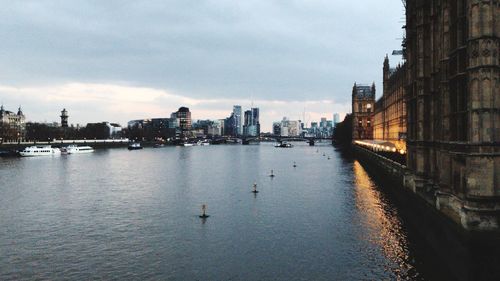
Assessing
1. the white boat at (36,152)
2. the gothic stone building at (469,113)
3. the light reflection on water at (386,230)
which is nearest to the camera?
the gothic stone building at (469,113)

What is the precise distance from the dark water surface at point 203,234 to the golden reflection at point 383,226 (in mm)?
106

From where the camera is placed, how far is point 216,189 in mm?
73688

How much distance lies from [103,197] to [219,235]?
30917mm

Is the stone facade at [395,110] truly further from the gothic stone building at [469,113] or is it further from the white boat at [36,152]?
the white boat at [36,152]

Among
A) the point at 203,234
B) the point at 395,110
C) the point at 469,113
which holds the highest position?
the point at 395,110

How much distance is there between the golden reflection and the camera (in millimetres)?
34531

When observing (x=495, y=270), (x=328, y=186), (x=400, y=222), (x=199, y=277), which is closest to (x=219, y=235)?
(x=199, y=277)

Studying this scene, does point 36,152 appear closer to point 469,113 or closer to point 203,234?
point 203,234

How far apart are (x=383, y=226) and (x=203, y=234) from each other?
19.2 metres

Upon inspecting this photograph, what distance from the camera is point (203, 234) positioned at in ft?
136

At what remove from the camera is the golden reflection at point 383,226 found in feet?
113

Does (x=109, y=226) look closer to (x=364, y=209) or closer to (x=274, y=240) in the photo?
(x=274, y=240)

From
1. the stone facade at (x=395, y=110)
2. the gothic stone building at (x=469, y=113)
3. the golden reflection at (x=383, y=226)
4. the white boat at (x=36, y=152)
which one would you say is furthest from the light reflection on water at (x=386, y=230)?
the white boat at (x=36, y=152)

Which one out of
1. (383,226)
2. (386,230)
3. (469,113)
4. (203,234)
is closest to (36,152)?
(203,234)
